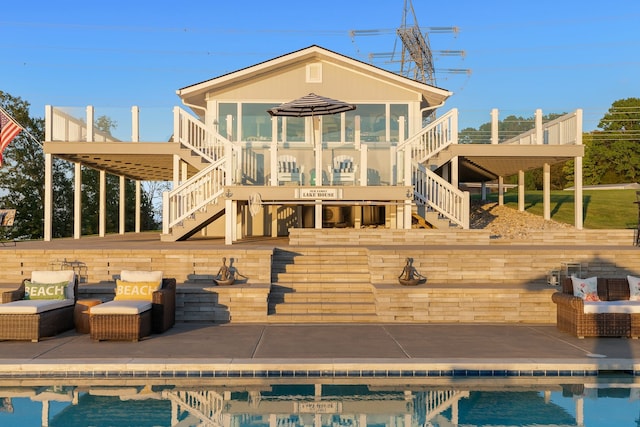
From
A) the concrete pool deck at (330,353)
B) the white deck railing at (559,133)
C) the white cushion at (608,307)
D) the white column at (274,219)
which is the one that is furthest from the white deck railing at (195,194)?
the white deck railing at (559,133)

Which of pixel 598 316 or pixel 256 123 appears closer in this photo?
pixel 598 316

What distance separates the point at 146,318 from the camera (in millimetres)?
8367

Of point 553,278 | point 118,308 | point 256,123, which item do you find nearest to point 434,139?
point 256,123

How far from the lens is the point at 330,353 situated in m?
7.33

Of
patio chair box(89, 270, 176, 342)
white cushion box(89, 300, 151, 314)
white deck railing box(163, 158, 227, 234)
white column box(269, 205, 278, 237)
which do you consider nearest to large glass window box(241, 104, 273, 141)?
white column box(269, 205, 278, 237)

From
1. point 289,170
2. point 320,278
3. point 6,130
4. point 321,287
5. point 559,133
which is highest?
point 559,133

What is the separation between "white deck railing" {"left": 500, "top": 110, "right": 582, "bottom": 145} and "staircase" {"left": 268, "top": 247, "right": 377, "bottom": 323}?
367 inches

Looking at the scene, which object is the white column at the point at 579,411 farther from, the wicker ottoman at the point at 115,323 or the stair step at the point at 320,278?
the wicker ottoman at the point at 115,323

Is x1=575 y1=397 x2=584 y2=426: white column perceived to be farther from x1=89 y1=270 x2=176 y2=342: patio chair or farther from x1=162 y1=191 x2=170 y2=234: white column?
x1=162 y1=191 x2=170 y2=234: white column

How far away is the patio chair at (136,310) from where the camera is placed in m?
8.09

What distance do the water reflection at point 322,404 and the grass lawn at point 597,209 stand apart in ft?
56.3

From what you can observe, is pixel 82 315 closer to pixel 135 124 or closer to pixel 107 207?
pixel 135 124

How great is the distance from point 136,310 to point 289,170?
7936 mm

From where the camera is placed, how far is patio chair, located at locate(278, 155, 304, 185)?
50.1 feet
